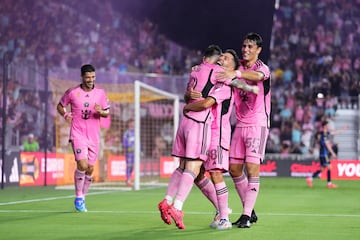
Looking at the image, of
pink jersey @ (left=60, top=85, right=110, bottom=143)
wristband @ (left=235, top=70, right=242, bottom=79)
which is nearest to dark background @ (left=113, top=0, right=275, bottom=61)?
pink jersey @ (left=60, top=85, right=110, bottom=143)

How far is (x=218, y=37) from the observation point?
25.6 m

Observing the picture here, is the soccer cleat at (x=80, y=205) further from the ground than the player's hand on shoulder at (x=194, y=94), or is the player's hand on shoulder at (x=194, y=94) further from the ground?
the player's hand on shoulder at (x=194, y=94)

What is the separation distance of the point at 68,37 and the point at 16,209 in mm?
21803

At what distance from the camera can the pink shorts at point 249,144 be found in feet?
36.0

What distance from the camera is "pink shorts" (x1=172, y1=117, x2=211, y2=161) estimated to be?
412 inches

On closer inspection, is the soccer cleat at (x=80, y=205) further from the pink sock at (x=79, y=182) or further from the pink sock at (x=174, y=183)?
the pink sock at (x=174, y=183)

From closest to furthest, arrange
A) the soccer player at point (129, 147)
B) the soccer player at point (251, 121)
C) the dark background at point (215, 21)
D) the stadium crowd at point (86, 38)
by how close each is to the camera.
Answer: the soccer player at point (251, 121) < the soccer player at point (129, 147) < the dark background at point (215, 21) < the stadium crowd at point (86, 38)

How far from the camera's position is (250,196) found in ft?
35.7

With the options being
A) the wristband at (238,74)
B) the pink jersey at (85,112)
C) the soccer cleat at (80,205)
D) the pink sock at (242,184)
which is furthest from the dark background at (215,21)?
the wristband at (238,74)

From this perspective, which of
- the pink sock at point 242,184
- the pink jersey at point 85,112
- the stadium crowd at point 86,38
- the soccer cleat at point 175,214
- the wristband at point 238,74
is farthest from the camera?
the stadium crowd at point 86,38

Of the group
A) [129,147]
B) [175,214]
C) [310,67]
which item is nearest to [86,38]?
[310,67]

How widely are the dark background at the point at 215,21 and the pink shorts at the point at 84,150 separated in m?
11.4

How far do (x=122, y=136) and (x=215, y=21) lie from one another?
14.9ft

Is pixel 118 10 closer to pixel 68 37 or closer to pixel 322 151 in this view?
pixel 68 37
